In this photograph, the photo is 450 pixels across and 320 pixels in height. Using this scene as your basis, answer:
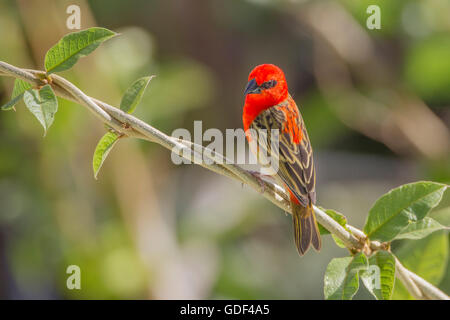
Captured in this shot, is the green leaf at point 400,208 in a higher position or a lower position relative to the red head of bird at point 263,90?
lower

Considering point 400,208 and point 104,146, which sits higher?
point 104,146

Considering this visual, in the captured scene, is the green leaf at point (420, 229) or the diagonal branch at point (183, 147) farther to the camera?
the green leaf at point (420, 229)

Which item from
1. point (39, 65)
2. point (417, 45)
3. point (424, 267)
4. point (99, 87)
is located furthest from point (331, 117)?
point (424, 267)

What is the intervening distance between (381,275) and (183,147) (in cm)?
50

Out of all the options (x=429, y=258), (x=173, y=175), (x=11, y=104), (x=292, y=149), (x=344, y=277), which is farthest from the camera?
(x=173, y=175)

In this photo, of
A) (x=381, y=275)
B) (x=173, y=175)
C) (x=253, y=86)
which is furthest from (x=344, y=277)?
(x=173, y=175)

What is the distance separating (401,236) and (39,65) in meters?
2.77

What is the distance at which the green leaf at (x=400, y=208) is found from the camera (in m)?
1.22

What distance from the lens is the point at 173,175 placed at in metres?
4.79

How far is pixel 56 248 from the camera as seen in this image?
3.60 metres

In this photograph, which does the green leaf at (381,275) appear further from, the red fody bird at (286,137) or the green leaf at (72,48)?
the green leaf at (72,48)

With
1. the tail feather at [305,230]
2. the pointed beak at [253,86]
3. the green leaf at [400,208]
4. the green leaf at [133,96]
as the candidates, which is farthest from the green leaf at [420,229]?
the pointed beak at [253,86]

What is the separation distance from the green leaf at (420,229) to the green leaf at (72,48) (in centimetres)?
78

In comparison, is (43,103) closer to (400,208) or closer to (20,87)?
(20,87)
